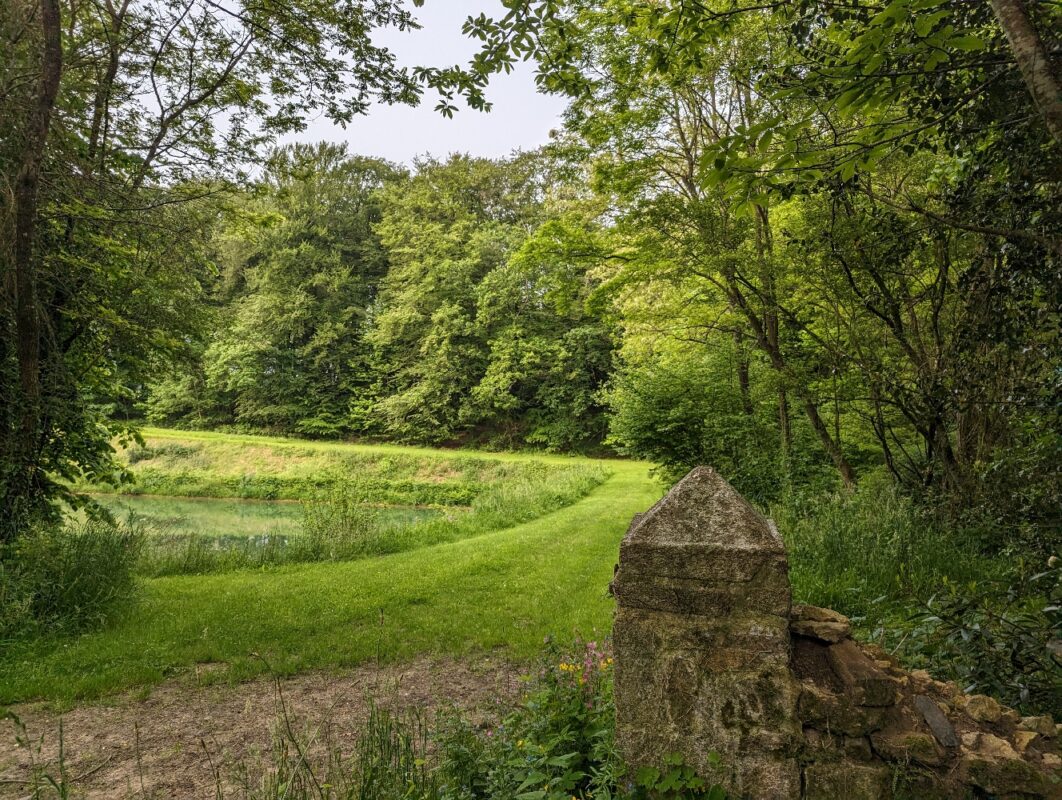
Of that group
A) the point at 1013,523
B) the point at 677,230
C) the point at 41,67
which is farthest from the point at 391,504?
the point at 1013,523

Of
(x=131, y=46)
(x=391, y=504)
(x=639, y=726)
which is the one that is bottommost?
(x=391, y=504)

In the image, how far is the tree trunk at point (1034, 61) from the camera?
1.94m

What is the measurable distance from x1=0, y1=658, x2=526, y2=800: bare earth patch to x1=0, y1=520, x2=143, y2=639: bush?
1.62 metres

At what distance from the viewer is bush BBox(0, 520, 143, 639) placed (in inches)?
222

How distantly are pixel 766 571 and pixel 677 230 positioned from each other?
7.74 meters

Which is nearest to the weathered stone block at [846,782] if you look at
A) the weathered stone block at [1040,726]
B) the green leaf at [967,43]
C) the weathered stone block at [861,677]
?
the weathered stone block at [861,677]

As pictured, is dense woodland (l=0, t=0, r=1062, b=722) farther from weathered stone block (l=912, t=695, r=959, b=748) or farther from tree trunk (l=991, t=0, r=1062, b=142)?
weathered stone block (l=912, t=695, r=959, b=748)

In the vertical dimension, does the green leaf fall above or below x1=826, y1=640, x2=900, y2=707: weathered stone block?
above

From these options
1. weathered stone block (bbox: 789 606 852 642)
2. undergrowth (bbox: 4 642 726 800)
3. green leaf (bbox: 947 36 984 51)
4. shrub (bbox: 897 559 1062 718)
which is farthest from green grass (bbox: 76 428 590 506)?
green leaf (bbox: 947 36 984 51)

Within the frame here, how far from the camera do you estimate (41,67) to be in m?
5.68

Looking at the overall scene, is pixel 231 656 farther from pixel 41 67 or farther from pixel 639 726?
pixel 41 67

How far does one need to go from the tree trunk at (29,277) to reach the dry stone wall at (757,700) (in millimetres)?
6671

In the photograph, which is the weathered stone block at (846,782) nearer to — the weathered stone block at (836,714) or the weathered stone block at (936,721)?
the weathered stone block at (836,714)

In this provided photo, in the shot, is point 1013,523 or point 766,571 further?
point 1013,523
